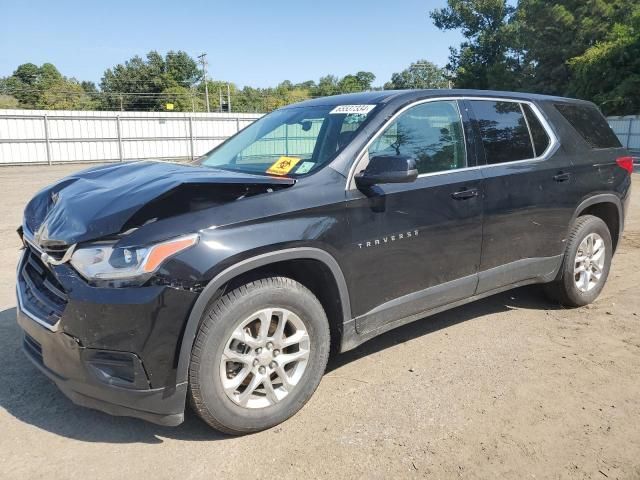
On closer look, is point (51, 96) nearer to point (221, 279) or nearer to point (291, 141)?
point (291, 141)

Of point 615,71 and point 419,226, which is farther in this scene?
point 615,71

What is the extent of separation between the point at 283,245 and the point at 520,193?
2174 millimetres

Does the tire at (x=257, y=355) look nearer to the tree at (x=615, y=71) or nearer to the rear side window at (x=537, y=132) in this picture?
the rear side window at (x=537, y=132)

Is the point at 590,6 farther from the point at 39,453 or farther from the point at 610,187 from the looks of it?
the point at 39,453

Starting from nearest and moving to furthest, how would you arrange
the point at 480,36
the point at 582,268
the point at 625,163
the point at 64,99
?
1. the point at 582,268
2. the point at 625,163
3. the point at 480,36
4. the point at 64,99

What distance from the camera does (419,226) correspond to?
338 cm

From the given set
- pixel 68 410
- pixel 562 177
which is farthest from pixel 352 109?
pixel 68 410

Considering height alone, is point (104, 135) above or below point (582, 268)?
above

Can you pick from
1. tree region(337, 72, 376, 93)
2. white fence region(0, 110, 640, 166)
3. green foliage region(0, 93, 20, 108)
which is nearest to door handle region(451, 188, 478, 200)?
white fence region(0, 110, 640, 166)

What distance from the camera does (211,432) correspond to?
113 inches

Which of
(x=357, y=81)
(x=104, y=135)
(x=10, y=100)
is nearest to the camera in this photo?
(x=104, y=135)

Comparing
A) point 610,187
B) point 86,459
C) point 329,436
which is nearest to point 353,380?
point 329,436

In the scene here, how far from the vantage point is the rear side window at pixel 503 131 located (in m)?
3.92

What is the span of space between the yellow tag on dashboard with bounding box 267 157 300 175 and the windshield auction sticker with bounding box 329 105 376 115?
20.9 inches
